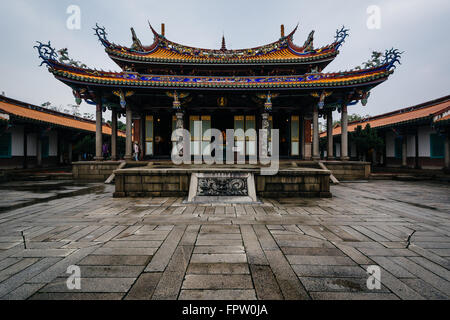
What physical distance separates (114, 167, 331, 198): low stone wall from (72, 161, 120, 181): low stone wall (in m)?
4.36

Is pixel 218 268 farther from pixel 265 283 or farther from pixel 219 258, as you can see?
pixel 265 283

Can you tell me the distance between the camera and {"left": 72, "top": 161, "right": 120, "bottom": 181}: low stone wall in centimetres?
895

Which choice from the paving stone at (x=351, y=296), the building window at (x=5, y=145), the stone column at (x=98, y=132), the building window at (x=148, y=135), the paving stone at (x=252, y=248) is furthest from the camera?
the building window at (x=148, y=135)

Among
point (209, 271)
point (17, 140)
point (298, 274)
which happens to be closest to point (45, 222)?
point (209, 271)

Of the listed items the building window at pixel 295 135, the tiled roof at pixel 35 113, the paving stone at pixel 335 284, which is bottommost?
the paving stone at pixel 335 284

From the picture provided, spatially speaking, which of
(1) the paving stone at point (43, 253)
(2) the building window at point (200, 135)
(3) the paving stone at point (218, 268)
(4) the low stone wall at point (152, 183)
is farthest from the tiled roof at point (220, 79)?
(3) the paving stone at point (218, 268)

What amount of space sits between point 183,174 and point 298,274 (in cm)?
422

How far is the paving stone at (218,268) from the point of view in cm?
181

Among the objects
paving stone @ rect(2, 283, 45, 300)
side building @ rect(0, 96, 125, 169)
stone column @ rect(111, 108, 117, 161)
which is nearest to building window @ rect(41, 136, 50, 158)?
side building @ rect(0, 96, 125, 169)

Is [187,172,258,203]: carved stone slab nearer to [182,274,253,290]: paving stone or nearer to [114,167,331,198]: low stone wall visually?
[114,167,331,198]: low stone wall

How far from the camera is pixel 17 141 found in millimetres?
11273

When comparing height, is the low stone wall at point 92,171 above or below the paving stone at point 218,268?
above

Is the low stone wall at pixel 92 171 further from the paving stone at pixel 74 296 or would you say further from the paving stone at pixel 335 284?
the paving stone at pixel 335 284

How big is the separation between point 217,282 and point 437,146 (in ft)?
50.8
